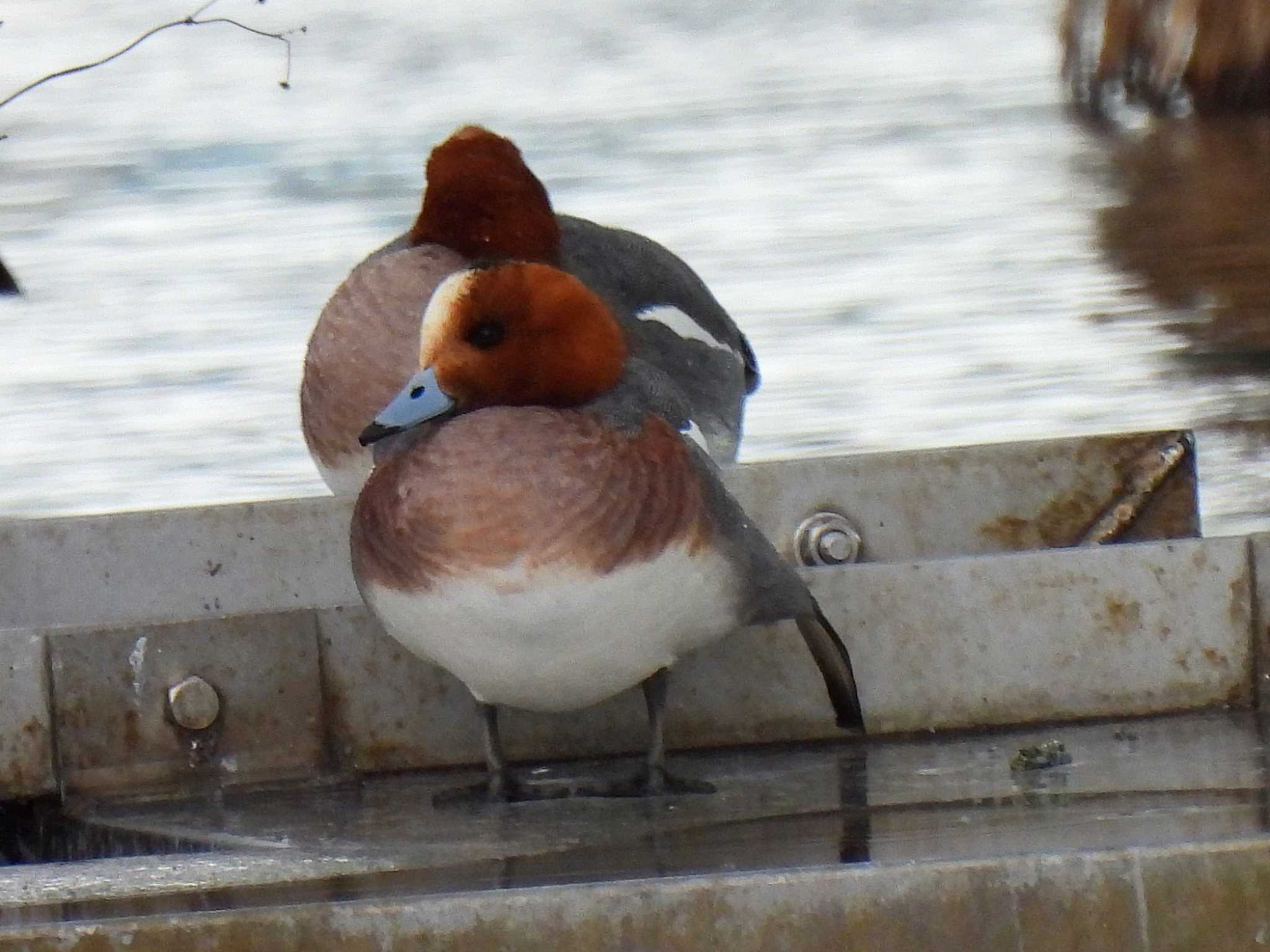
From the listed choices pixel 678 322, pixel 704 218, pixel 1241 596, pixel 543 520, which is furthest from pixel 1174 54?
pixel 543 520

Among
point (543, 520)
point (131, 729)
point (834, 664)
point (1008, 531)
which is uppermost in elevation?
point (543, 520)

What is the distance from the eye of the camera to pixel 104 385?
27.8ft

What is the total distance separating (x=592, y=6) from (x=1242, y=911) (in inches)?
834

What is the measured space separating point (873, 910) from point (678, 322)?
194 cm

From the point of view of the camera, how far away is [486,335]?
3396 mm

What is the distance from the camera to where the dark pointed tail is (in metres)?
3.67

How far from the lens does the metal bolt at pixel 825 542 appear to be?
4516mm

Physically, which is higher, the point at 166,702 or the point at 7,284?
the point at 7,284

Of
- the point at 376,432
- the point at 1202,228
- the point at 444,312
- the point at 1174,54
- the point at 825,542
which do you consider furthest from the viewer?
the point at 1174,54

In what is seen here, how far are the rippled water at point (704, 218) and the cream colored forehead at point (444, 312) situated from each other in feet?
8.92

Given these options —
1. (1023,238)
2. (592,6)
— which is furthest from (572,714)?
(592,6)

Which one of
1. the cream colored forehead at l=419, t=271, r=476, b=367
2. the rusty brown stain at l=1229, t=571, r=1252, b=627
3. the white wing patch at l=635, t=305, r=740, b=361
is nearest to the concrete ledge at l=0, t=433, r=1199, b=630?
the white wing patch at l=635, t=305, r=740, b=361

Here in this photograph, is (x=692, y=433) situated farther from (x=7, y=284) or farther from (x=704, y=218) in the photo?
(x=704, y=218)

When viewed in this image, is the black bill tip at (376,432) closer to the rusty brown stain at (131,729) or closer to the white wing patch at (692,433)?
the white wing patch at (692,433)
